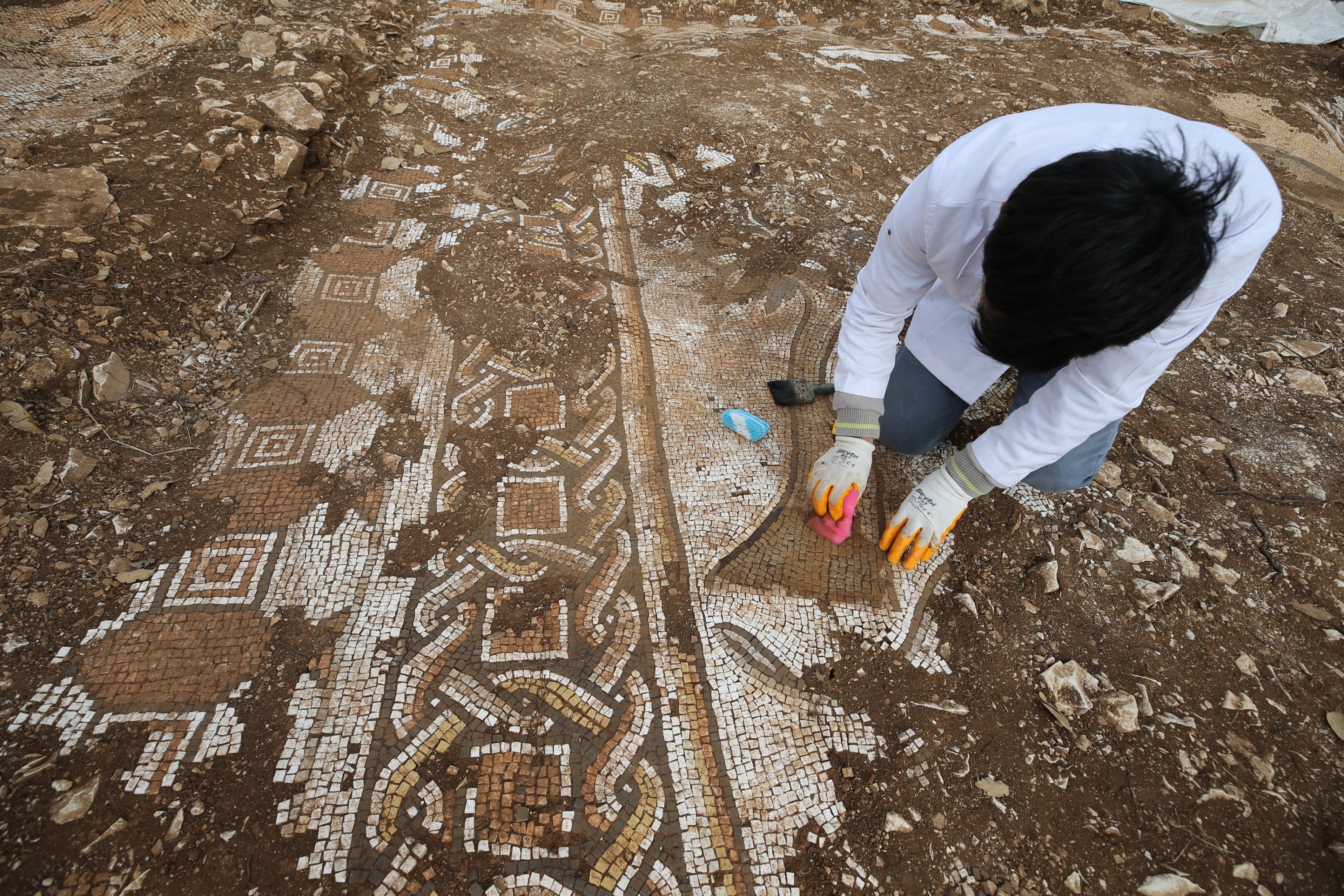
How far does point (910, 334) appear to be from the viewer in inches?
108

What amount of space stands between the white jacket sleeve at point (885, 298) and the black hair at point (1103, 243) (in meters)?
0.65

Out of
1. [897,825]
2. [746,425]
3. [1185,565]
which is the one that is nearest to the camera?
[897,825]

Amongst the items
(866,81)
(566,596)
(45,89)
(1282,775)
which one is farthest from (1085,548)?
(45,89)

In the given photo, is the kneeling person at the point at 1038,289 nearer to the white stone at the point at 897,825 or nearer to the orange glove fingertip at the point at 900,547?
the orange glove fingertip at the point at 900,547

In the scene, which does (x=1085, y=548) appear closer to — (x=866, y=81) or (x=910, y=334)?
(x=910, y=334)

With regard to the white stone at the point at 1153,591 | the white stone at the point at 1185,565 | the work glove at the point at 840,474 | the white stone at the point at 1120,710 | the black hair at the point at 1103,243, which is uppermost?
the black hair at the point at 1103,243

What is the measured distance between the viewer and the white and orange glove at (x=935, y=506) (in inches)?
91.0

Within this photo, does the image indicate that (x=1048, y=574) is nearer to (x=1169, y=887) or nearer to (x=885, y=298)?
(x=1169, y=887)

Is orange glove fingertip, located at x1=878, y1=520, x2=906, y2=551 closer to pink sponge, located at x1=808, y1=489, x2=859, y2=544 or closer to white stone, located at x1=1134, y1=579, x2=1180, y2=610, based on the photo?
pink sponge, located at x1=808, y1=489, x2=859, y2=544

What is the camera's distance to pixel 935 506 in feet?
7.72

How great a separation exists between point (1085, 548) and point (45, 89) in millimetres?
6398

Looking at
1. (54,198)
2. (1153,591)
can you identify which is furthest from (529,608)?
(54,198)

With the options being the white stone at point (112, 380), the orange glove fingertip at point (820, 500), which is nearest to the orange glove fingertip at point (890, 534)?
the orange glove fingertip at point (820, 500)

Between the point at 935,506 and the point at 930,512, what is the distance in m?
0.03
